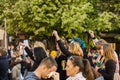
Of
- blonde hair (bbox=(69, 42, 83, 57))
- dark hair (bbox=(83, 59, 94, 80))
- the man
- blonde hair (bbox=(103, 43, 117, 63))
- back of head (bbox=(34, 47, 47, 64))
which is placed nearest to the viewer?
the man

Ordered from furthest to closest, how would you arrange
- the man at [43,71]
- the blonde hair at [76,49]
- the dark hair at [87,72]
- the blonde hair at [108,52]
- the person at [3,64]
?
the person at [3,64] → the blonde hair at [76,49] → the blonde hair at [108,52] → the dark hair at [87,72] → the man at [43,71]

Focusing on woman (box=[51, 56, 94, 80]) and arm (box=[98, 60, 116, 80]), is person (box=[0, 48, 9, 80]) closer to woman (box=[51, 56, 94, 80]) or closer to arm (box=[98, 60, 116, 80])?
arm (box=[98, 60, 116, 80])

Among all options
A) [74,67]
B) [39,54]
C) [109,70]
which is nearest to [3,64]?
[39,54]

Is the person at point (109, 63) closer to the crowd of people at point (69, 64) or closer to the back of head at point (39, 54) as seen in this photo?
the crowd of people at point (69, 64)

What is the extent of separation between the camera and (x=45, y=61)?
5.14 meters

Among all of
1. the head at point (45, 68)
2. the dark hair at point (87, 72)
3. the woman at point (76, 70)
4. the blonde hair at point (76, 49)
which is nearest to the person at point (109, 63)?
the blonde hair at point (76, 49)

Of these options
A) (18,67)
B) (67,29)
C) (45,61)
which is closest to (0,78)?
(18,67)

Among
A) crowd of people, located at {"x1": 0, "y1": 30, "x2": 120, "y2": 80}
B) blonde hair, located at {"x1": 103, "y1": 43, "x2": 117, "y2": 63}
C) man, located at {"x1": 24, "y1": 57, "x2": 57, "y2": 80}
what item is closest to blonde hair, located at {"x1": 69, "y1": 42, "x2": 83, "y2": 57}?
crowd of people, located at {"x1": 0, "y1": 30, "x2": 120, "y2": 80}

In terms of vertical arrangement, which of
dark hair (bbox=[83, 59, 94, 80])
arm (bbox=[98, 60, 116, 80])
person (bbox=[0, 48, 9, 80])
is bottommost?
person (bbox=[0, 48, 9, 80])

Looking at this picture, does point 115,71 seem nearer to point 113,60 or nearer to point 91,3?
point 113,60

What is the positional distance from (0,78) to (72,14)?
23632 millimetres

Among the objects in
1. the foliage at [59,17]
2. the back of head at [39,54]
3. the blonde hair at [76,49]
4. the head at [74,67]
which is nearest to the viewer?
the head at [74,67]

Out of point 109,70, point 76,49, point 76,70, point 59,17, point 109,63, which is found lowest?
point 59,17

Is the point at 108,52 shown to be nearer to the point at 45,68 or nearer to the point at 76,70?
the point at 76,70
